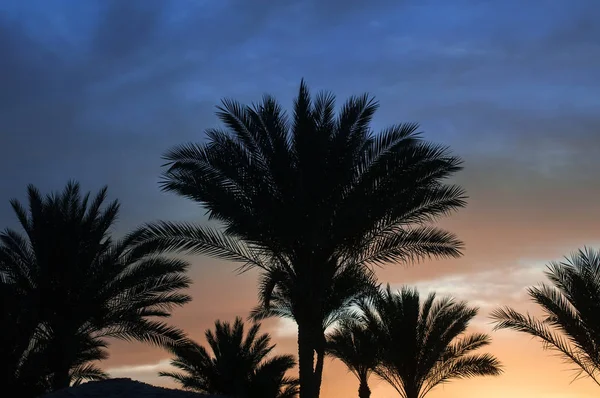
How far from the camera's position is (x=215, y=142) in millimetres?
17594

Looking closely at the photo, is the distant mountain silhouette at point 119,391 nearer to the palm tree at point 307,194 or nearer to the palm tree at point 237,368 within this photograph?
the palm tree at point 307,194

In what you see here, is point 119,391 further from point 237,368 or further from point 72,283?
point 237,368

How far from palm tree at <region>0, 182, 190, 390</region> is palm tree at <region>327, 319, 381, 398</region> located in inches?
272

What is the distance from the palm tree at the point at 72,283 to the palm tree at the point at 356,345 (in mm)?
6918

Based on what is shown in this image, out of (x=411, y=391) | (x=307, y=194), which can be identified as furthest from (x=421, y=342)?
(x=307, y=194)

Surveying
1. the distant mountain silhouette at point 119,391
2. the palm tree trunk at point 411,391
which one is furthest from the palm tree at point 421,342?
the distant mountain silhouette at point 119,391

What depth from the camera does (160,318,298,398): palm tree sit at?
2769cm

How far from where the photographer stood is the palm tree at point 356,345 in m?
26.5

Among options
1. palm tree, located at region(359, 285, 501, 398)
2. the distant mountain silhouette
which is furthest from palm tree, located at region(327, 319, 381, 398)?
the distant mountain silhouette

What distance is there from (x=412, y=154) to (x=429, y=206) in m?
1.30

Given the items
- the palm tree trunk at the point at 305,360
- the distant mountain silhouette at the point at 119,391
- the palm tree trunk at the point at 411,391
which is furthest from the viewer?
the palm tree trunk at the point at 411,391

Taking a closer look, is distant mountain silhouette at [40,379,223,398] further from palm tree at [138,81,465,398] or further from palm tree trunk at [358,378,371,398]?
palm tree trunk at [358,378,371,398]

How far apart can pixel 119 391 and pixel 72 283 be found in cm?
537

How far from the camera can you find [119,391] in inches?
633
